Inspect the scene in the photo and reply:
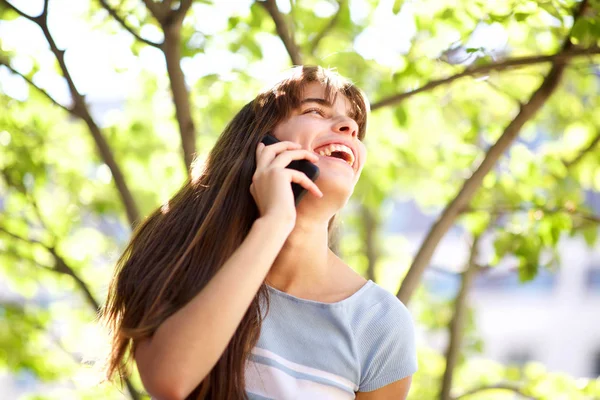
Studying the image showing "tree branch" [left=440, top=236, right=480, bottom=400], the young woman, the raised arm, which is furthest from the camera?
"tree branch" [left=440, top=236, right=480, bottom=400]

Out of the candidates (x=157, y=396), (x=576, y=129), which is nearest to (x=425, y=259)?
(x=157, y=396)

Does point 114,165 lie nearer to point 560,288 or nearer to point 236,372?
point 236,372

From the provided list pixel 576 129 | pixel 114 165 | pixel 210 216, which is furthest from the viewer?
pixel 576 129

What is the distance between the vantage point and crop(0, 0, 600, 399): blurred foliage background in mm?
3244

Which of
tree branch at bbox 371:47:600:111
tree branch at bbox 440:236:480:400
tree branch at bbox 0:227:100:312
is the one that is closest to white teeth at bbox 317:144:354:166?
tree branch at bbox 371:47:600:111

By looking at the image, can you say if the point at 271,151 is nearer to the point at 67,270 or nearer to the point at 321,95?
the point at 321,95

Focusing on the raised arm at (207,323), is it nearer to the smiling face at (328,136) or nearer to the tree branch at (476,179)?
the smiling face at (328,136)

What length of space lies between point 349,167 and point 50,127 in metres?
3.39

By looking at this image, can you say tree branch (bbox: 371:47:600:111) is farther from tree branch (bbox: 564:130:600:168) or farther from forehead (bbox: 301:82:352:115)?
tree branch (bbox: 564:130:600:168)

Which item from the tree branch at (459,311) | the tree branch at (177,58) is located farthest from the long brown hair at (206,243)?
the tree branch at (459,311)

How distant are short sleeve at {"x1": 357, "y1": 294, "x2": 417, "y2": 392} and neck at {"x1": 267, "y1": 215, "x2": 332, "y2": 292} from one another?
→ 0.63 feet

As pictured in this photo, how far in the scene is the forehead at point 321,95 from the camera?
Answer: 2244 mm

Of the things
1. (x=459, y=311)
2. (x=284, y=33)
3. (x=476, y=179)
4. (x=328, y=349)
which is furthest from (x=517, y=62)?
(x=459, y=311)

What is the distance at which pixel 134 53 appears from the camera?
12.5ft
